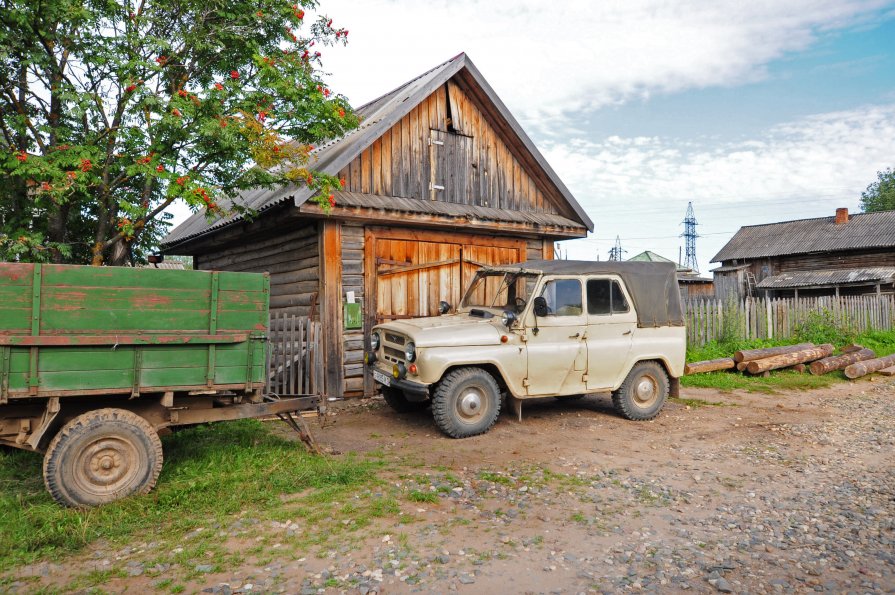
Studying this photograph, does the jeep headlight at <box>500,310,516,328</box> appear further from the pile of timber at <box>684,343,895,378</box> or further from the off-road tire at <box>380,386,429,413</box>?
the pile of timber at <box>684,343,895,378</box>

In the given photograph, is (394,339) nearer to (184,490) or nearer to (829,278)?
(184,490)

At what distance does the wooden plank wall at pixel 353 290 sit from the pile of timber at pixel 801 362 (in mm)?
6717

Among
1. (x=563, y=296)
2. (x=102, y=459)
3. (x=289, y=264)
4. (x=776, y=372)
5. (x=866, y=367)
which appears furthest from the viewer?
(x=776, y=372)

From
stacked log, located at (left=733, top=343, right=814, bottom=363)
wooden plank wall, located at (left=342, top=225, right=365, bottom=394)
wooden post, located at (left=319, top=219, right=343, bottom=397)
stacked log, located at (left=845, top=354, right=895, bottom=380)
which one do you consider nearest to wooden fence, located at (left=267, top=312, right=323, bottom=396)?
wooden post, located at (left=319, top=219, right=343, bottom=397)

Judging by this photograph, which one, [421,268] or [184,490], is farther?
[421,268]

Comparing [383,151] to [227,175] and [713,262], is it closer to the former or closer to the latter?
[227,175]

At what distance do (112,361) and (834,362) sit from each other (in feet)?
45.8

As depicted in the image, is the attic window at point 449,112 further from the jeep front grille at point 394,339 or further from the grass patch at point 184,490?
the grass patch at point 184,490

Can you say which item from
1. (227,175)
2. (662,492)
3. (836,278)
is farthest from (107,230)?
(836,278)

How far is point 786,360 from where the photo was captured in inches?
507

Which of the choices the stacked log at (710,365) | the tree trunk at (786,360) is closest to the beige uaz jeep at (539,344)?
the stacked log at (710,365)

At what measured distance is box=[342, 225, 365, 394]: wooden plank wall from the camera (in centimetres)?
1013

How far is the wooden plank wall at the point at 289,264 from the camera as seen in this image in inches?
408

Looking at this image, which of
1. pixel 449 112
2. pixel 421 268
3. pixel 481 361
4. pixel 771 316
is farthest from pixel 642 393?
pixel 771 316
